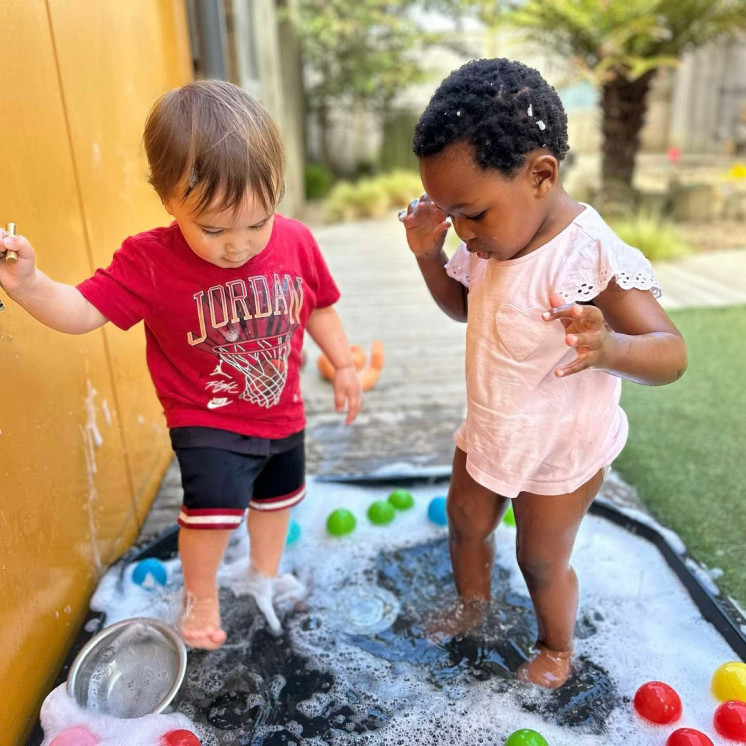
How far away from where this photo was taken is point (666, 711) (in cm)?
147

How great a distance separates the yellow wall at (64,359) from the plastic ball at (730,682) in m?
1.49

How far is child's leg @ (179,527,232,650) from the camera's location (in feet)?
5.24

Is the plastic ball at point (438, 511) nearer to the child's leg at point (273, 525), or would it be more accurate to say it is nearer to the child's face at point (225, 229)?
the child's leg at point (273, 525)

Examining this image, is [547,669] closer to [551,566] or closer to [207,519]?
[551,566]

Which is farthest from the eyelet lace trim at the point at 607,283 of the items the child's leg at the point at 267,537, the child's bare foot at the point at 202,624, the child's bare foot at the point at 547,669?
the child's bare foot at the point at 202,624

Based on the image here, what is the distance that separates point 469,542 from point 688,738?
0.59 meters

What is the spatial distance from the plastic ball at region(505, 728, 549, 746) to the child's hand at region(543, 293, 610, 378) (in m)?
0.77

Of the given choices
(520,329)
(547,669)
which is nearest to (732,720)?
(547,669)

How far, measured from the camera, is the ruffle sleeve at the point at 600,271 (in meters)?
1.23

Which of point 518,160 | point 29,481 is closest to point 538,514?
point 518,160

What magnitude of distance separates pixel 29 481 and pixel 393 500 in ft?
3.90

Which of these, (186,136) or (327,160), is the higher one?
(186,136)

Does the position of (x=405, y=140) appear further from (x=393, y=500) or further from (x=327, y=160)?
(x=393, y=500)

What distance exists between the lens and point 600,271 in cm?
124
